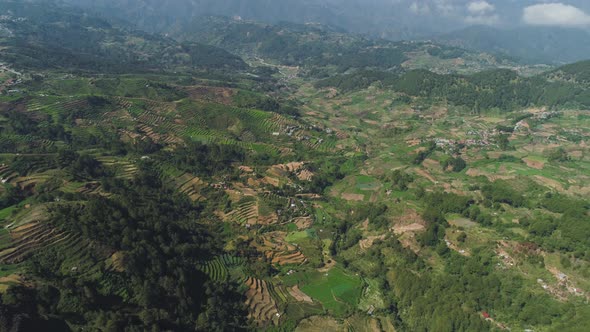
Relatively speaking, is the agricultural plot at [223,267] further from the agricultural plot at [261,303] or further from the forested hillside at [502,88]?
the forested hillside at [502,88]

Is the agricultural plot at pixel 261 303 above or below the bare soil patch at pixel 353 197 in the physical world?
below

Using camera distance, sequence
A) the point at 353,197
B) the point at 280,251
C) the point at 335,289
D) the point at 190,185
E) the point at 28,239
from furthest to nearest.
Result: the point at 353,197, the point at 190,185, the point at 280,251, the point at 335,289, the point at 28,239

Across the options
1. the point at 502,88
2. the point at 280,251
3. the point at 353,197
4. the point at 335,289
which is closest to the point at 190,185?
the point at 280,251

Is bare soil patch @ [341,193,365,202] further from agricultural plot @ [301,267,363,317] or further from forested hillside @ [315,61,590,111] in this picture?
forested hillside @ [315,61,590,111]

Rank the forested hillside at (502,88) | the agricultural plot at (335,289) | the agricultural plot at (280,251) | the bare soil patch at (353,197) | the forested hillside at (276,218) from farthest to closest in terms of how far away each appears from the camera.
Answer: the forested hillside at (502,88)
the bare soil patch at (353,197)
the agricultural plot at (280,251)
the agricultural plot at (335,289)
the forested hillside at (276,218)

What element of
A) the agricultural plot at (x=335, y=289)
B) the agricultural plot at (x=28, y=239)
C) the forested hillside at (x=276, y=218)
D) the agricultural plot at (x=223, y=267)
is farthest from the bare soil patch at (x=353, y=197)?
the agricultural plot at (x=28, y=239)

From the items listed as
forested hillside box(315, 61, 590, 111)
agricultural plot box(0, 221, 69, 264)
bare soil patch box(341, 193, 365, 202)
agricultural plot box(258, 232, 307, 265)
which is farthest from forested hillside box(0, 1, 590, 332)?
forested hillside box(315, 61, 590, 111)

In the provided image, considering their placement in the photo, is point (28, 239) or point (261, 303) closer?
point (28, 239)

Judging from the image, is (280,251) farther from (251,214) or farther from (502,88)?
(502,88)

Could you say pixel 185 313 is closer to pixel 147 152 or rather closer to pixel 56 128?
pixel 147 152

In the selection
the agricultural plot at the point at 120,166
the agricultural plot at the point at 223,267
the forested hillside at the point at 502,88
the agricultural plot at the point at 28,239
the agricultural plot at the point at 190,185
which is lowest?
the agricultural plot at the point at 223,267

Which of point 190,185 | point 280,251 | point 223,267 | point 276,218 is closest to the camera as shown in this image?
point 223,267
